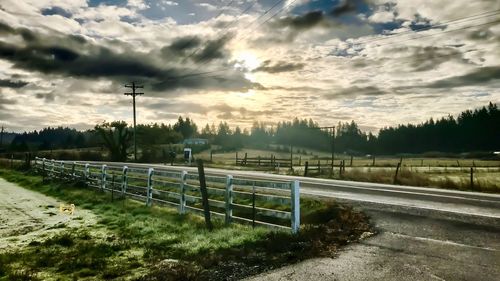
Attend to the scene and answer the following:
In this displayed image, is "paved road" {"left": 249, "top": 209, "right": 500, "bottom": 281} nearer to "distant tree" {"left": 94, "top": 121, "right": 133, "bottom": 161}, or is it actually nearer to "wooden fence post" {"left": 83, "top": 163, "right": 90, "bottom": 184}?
"wooden fence post" {"left": 83, "top": 163, "right": 90, "bottom": 184}

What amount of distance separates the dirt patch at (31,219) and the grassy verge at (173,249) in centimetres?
61

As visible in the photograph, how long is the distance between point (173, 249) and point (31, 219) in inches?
334

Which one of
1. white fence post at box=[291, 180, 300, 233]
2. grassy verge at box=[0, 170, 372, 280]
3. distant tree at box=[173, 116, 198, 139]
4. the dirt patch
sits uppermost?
distant tree at box=[173, 116, 198, 139]

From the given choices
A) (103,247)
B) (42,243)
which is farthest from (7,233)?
(103,247)

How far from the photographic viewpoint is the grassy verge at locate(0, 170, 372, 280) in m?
6.79

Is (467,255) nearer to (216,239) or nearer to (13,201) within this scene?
(216,239)

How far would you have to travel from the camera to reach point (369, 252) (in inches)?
289

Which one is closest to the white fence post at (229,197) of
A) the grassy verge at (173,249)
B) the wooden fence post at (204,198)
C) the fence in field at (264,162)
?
the grassy verge at (173,249)

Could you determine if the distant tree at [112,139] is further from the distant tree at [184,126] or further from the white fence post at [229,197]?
the distant tree at [184,126]

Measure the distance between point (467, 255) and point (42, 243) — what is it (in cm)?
974

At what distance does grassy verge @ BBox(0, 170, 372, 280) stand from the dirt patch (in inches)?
24.0

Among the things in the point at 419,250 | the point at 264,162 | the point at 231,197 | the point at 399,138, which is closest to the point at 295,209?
the point at 231,197

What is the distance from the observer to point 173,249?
27.0 feet

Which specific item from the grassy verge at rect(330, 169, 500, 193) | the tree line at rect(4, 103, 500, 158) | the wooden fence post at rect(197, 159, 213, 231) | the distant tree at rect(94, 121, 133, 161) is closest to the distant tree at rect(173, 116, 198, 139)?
the tree line at rect(4, 103, 500, 158)
